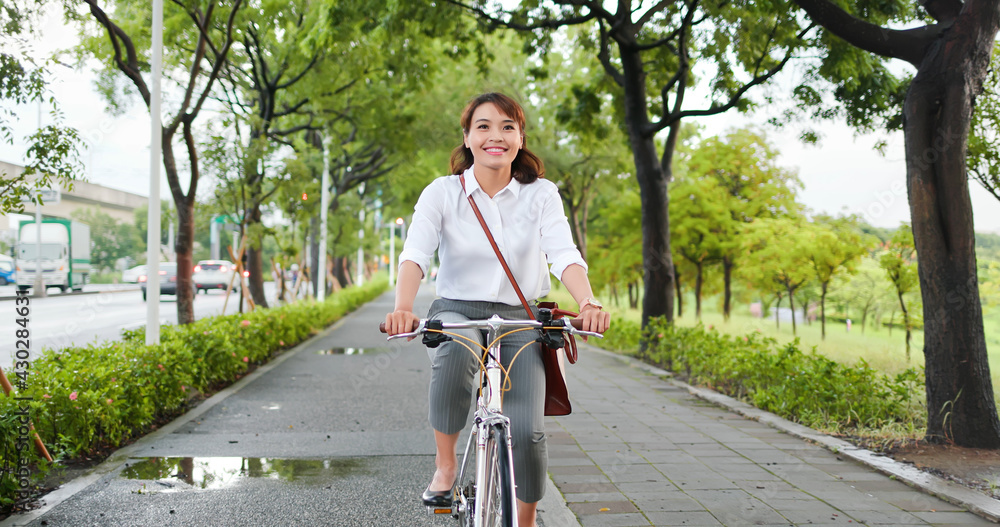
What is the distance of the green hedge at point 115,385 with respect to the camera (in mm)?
4133

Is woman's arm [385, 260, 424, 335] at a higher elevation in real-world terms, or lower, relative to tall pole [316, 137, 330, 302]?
lower

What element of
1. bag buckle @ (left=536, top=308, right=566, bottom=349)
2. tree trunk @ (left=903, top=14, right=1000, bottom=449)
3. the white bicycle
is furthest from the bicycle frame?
tree trunk @ (left=903, top=14, right=1000, bottom=449)

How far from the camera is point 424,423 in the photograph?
21.1 ft

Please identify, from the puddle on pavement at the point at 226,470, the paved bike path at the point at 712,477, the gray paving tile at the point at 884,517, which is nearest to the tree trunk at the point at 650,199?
the paved bike path at the point at 712,477

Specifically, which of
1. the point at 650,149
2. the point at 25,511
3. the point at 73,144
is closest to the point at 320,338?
the point at 650,149

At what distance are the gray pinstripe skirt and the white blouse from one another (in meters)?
0.07

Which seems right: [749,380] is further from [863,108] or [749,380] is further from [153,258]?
[153,258]

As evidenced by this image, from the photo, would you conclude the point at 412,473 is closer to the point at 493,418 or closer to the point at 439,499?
the point at 439,499

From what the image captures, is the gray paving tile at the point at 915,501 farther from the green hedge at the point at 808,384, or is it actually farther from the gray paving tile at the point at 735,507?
the green hedge at the point at 808,384

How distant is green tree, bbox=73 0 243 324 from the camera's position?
891 centimetres

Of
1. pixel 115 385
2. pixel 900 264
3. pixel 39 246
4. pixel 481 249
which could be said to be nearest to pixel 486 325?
pixel 481 249

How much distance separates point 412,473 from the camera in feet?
15.4

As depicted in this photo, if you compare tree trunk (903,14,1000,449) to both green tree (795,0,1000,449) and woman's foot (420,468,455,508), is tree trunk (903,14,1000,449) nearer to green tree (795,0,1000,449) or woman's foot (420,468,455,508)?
green tree (795,0,1000,449)

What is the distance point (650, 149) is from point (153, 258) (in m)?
7.15
